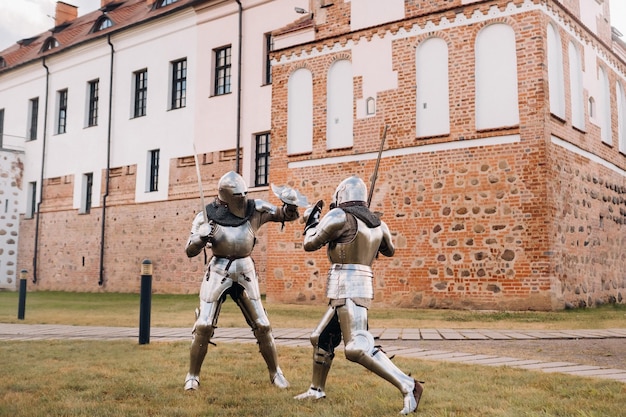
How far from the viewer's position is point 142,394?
477 centimetres

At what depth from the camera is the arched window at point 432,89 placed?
13469 mm

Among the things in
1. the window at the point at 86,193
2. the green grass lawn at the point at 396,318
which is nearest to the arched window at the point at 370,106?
the green grass lawn at the point at 396,318

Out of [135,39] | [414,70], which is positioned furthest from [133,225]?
[414,70]

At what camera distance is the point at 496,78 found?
42.5 ft

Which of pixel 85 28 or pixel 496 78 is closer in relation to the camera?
pixel 496 78

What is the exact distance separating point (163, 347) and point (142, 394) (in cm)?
258

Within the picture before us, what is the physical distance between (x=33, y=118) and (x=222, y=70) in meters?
12.6

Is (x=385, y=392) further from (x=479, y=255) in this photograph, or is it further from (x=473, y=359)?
(x=479, y=255)

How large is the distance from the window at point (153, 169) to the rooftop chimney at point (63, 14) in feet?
45.3

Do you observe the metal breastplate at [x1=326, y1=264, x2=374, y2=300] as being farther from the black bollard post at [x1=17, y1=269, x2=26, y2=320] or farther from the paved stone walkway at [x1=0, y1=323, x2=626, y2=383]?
the black bollard post at [x1=17, y1=269, x2=26, y2=320]

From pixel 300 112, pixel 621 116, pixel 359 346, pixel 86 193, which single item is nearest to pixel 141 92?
pixel 86 193

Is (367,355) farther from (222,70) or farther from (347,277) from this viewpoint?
(222,70)

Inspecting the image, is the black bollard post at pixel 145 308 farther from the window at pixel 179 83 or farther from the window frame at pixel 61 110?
the window frame at pixel 61 110

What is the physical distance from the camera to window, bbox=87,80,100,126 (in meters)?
26.4
